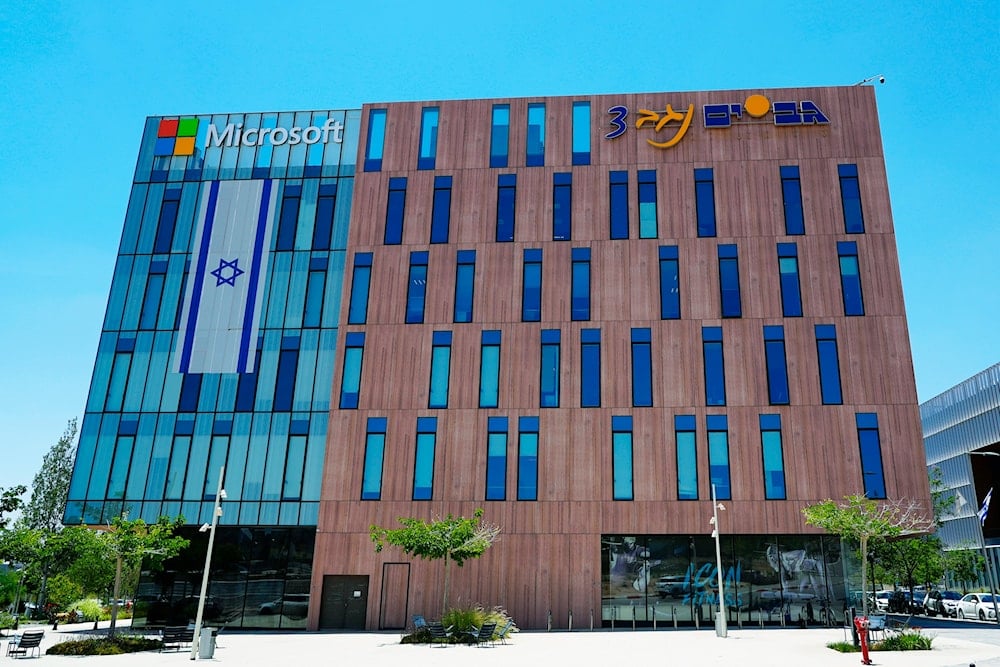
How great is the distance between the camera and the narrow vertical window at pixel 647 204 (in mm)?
40531

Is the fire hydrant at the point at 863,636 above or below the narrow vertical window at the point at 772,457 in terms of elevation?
below

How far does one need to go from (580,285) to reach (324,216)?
1450 centimetres

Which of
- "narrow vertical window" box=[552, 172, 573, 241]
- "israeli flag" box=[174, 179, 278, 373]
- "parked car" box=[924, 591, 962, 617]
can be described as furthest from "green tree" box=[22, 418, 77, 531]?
"parked car" box=[924, 591, 962, 617]

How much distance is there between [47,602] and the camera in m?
48.7

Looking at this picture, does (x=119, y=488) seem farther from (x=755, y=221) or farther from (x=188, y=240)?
(x=755, y=221)

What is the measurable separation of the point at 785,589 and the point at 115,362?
34797 mm

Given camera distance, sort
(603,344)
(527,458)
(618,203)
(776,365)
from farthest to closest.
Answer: (618,203) < (603,344) < (776,365) < (527,458)

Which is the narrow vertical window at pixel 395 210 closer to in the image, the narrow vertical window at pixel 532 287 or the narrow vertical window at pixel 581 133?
the narrow vertical window at pixel 532 287

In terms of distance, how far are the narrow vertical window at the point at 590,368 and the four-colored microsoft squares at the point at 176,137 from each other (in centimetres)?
2502

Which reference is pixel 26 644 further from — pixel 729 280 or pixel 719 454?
pixel 729 280

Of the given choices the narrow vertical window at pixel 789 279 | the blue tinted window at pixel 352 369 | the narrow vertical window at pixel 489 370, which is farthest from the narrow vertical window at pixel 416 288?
the narrow vertical window at pixel 789 279

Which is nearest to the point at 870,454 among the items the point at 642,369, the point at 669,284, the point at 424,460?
the point at 642,369

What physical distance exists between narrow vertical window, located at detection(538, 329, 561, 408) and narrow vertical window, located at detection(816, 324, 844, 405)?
1254cm

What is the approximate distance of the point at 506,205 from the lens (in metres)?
41.9
